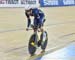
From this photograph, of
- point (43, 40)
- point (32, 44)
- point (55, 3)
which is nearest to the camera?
point (32, 44)

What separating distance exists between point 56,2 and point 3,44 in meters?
→ 24.2

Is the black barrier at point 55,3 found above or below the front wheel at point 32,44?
below

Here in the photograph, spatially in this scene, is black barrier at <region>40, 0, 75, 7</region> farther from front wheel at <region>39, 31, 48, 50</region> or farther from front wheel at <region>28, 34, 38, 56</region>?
front wheel at <region>28, 34, 38, 56</region>

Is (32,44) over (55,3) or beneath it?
over

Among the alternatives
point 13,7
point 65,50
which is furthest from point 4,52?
point 13,7

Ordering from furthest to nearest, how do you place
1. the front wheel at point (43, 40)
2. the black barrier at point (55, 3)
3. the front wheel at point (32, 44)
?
the black barrier at point (55, 3)
the front wheel at point (43, 40)
the front wheel at point (32, 44)

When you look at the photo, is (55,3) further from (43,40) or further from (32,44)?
(32,44)

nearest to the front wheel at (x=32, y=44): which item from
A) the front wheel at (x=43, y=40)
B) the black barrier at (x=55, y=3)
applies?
the front wheel at (x=43, y=40)

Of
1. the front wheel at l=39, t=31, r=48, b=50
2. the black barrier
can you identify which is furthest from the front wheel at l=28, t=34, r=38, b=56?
the black barrier

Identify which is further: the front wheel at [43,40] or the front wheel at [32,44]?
the front wheel at [43,40]

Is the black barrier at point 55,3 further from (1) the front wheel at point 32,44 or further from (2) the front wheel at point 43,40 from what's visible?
(1) the front wheel at point 32,44

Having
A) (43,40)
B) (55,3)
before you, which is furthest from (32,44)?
(55,3)

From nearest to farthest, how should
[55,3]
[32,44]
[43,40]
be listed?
1. [32,44]
2. [43,40]
3. [55,3]

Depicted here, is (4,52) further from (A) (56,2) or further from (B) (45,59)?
(A) (56,2)
